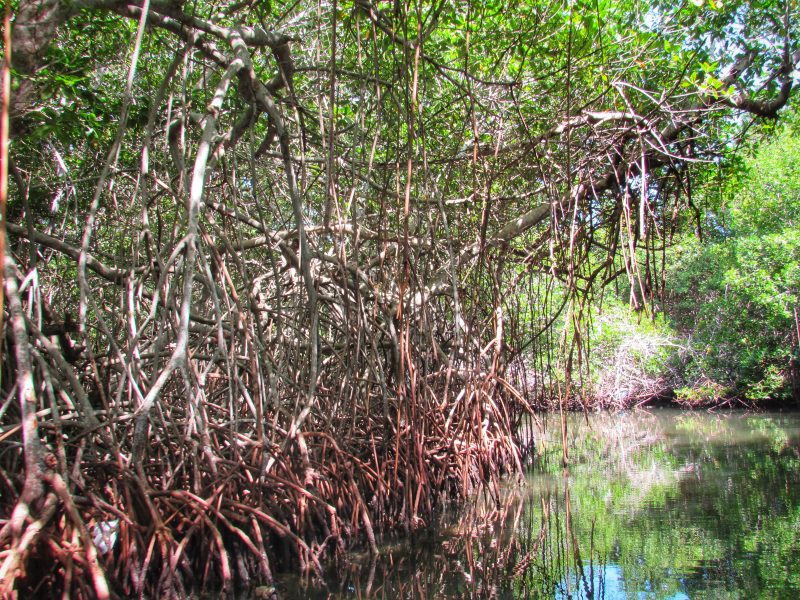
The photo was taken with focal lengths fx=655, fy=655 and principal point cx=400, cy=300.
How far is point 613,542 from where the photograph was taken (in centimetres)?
336

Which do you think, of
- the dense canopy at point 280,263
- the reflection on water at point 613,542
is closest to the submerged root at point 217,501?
the dense canopy at point 280,263

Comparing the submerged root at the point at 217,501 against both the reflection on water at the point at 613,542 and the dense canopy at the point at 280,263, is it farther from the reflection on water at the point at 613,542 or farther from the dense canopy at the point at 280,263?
the reflection on water at the point at 613,542

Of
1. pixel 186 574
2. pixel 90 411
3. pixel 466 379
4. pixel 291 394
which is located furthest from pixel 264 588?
pixel 466 379

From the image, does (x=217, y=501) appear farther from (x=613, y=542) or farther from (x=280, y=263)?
(x=280, y=263)

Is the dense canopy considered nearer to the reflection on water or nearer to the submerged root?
the submerged root

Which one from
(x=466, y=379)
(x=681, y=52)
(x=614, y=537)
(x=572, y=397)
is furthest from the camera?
(x=572, y=397)

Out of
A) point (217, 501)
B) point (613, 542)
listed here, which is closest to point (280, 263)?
point (217, 501)

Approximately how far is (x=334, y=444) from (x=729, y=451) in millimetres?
5052

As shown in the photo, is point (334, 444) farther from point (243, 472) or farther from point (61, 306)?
point (61, 306)

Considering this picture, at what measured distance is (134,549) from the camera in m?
2.49

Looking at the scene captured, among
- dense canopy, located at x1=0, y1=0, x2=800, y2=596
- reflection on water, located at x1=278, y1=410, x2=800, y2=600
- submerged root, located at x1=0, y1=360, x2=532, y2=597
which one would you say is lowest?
reflection on water, located at x1=278, y1=410, x2=800, y2=600

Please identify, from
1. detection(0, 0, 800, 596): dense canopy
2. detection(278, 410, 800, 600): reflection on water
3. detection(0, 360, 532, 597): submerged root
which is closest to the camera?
detection(0, 360, 532, 597): submerged root

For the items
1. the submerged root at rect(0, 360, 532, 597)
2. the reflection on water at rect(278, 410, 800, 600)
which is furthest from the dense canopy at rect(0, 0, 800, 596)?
the reflection on water at rect(278, 410, 800, 600)

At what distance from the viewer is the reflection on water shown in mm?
2748
